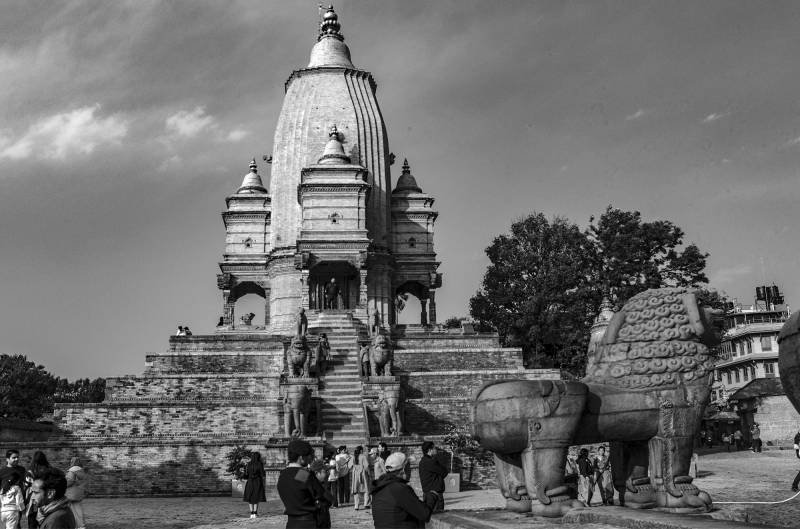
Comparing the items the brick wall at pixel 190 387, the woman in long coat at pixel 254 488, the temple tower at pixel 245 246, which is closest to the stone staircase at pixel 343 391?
the brick wall at pixel 190 387

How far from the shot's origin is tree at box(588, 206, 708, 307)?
1759 inches

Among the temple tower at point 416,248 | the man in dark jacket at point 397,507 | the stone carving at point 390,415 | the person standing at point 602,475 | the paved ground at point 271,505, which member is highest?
the temple tower at point 416,248

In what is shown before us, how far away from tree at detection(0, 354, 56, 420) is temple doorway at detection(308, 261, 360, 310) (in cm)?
2688

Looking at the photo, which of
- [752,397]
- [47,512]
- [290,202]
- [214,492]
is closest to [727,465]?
[752,397]

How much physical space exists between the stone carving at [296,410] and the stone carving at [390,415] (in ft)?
7.93

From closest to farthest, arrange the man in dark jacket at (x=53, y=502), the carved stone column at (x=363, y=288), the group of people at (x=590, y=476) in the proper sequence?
1. the man in dark jacket at (x=53, y=502)
2. the group of people at (x=590, y=476)
3. the carved stone column at (x=363, y=288)

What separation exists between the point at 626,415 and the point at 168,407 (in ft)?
74.4

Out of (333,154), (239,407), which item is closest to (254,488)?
(239,407)

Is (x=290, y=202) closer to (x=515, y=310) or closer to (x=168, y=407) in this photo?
(x=515, y=310)

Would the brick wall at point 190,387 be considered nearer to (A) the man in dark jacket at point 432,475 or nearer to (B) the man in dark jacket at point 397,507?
(A) the man in dark jacket at point 432,475

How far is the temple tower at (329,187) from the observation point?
4631 cm

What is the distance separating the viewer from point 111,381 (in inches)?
1288

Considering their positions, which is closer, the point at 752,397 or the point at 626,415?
the point at 626,415

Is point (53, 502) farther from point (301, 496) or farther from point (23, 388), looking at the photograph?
point (23, 388)
